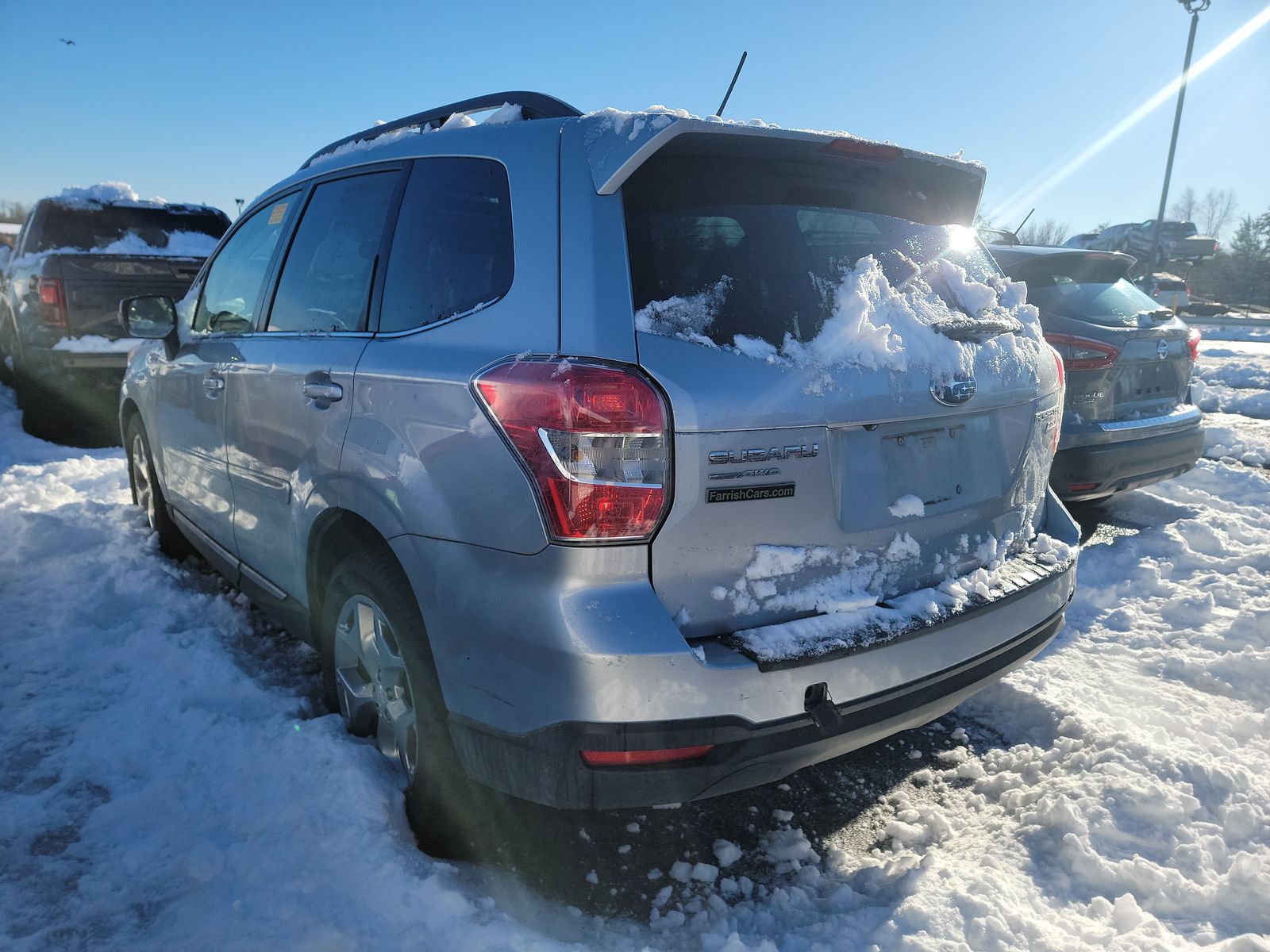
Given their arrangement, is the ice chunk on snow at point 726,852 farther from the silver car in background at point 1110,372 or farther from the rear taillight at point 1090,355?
the rear taillight at point 1090,355

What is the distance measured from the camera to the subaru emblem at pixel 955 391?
7.39ft

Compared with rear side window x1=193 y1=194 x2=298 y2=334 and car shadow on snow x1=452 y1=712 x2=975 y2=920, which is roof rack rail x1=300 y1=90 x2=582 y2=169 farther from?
car shadow on snow x1=452 y1=712 x2=975 y2=920

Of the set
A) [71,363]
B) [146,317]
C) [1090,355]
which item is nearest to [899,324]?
[1090,355]

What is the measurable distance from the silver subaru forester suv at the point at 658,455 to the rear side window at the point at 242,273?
0.69m

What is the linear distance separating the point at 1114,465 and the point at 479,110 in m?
3.84

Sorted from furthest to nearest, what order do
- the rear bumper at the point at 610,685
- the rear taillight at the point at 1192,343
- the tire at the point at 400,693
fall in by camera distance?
the rear taillight at the point at 1192,343 → the tire at the point at 400,693 → the rear bumper at the point at 610,685

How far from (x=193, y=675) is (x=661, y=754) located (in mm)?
2244

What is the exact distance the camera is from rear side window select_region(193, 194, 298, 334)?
3367mm

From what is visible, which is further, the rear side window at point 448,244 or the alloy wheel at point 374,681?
the alloy wheel at point 374,681

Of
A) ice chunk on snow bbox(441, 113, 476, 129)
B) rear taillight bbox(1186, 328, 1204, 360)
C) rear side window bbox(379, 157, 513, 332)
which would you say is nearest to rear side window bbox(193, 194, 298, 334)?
ice chunk on snow bbox(441, 113, 476, 129)

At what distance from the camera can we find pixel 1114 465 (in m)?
4.72

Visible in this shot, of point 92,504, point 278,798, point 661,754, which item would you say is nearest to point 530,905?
point 661,754

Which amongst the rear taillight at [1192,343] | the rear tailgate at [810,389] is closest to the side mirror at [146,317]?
the rear tailgate at [810,389]

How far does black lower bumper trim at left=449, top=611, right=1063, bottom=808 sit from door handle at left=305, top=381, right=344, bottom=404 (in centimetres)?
102
